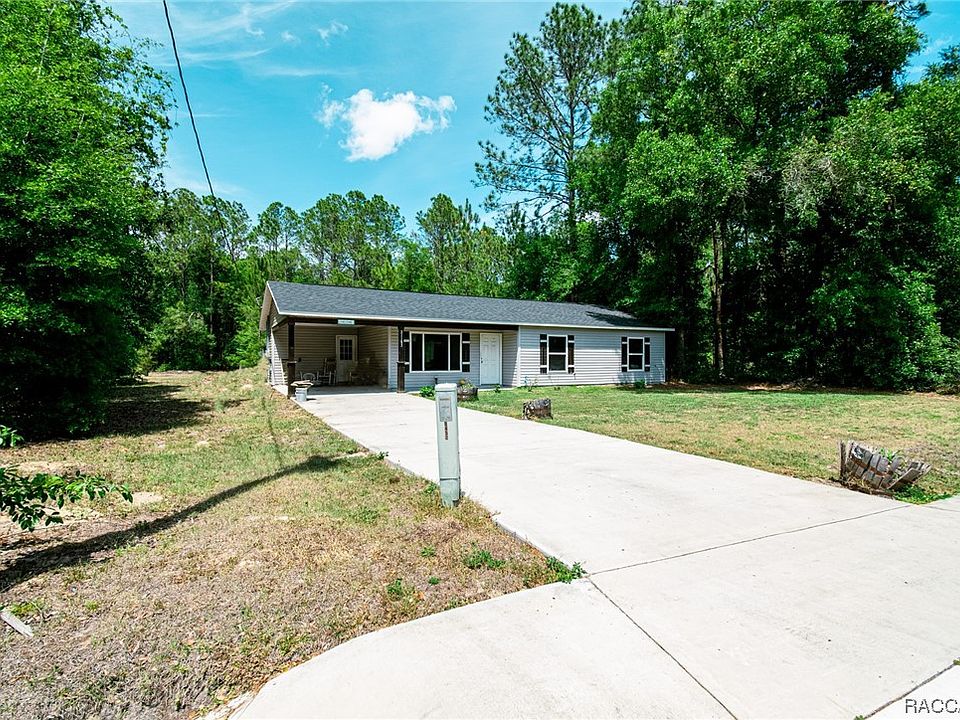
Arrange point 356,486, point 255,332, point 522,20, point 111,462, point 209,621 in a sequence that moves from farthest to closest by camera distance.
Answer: point 255,332
point 522,20
point 111,462
point 356,486
point 209,621

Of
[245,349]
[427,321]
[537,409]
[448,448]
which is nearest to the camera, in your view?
[448,448]

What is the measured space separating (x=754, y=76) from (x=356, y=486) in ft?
71.0

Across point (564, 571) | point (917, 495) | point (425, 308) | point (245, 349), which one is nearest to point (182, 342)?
point (245, 349)

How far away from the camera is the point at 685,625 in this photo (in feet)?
8.80

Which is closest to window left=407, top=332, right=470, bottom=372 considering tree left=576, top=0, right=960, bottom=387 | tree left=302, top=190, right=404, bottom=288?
tree left=576, top=0, right=960, bottom=387

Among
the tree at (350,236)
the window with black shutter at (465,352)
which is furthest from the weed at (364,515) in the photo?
the tree at (350,236)

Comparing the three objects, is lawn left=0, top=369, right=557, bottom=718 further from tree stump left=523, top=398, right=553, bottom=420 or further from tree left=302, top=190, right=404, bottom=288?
tree left=302, top=190, right=404, bottom=288

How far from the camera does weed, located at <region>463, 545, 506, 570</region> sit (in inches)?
136

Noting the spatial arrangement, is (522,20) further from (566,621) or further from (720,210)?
(566,621)

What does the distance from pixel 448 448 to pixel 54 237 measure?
8.20m

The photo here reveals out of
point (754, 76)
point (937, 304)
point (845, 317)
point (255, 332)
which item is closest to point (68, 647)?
point (845, 317)

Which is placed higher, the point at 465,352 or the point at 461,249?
the point at 461,249

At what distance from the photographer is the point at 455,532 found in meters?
4.05

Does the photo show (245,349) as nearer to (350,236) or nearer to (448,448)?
(350,236)
